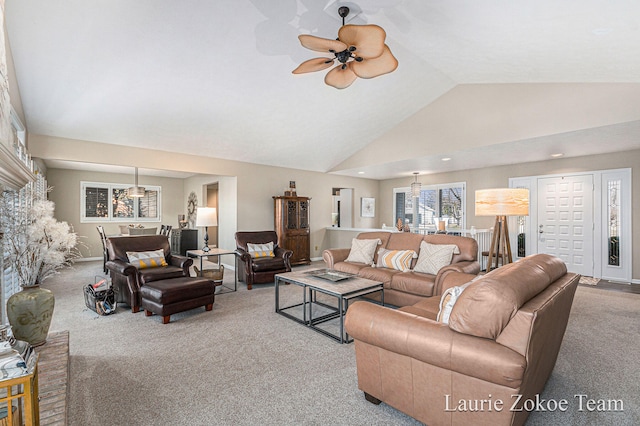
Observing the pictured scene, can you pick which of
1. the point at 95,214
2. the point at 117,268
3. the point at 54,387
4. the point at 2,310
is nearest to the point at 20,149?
the point at 117,268

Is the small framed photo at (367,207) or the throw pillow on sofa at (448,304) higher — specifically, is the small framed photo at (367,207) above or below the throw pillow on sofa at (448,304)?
above

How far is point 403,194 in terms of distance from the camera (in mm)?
9281

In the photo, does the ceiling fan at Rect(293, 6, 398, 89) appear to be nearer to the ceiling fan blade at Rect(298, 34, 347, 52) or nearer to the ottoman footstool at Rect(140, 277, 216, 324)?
the ceiling fan blade at Rect(298, 34, 347, 52)

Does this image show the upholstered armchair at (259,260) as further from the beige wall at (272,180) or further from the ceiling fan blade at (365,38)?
the ceiling fan blade at (365,38)

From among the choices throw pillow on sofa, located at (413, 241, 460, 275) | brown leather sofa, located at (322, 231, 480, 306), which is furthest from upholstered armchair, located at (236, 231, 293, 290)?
throw pillow on sofa, located at (413, 241, 460, 275)

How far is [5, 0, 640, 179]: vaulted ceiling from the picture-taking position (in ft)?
9.52

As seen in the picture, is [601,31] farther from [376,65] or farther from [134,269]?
[134,269]

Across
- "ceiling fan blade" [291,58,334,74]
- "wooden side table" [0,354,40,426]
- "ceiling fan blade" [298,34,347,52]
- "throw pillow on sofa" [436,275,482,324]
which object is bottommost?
"wooden side table" [0,354,40,426]

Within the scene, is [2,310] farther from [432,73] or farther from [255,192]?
[432,73]

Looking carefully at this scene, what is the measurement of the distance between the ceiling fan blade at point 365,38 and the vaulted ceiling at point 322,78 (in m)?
0.55

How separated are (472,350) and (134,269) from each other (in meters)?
4.02

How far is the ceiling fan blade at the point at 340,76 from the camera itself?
9.95ft

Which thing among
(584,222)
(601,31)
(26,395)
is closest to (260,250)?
(26,395)

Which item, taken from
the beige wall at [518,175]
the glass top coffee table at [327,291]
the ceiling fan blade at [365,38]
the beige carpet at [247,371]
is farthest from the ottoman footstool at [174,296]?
the beige wall at [518,175]
